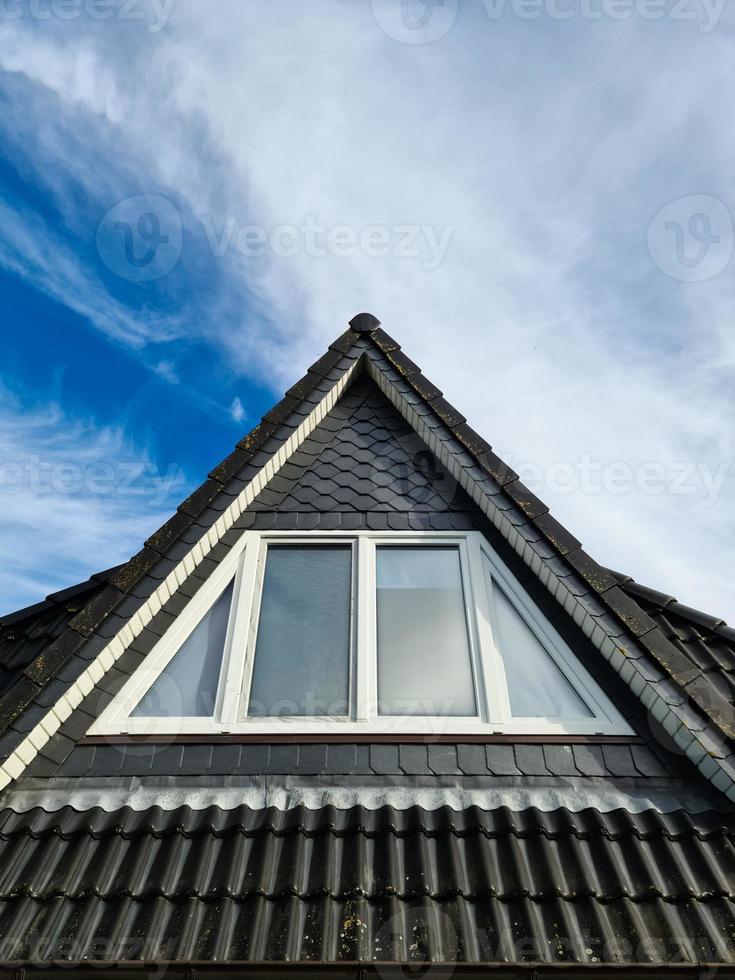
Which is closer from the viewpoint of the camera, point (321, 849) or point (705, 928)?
point (705, 928)

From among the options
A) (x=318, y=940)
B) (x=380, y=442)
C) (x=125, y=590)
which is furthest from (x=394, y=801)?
(x=380, y=442)

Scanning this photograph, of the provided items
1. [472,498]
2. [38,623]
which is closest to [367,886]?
[472,498]

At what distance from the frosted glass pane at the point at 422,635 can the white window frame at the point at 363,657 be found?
61mm

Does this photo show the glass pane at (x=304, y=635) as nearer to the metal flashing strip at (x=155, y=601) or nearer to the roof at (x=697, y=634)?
the metal flashing strip at (x=155, y=601)

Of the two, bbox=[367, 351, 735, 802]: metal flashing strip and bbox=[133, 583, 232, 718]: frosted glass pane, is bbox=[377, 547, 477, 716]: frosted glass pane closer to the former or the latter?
bbox=[367, 351, 735, 802]: metal flashing strip

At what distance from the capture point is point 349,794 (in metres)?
3.33

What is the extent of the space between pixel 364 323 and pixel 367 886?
4344 mm

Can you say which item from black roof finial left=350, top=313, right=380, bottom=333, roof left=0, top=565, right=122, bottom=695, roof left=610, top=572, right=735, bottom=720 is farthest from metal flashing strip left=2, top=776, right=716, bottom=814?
black roof finial left=350, top=313, right=380, bottom=333

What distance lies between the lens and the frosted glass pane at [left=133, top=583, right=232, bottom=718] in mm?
3775

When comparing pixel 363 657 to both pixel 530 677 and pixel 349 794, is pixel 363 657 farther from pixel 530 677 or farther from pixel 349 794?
pixel 530 677

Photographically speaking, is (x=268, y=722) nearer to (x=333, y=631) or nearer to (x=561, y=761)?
(x=333, y=631)

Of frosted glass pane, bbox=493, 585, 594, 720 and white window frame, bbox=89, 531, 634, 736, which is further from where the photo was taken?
frosted glass pane, bbox=493, 585, 594, 720

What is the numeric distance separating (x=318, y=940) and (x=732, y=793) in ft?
7.08

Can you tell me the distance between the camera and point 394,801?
3295 millimetres
